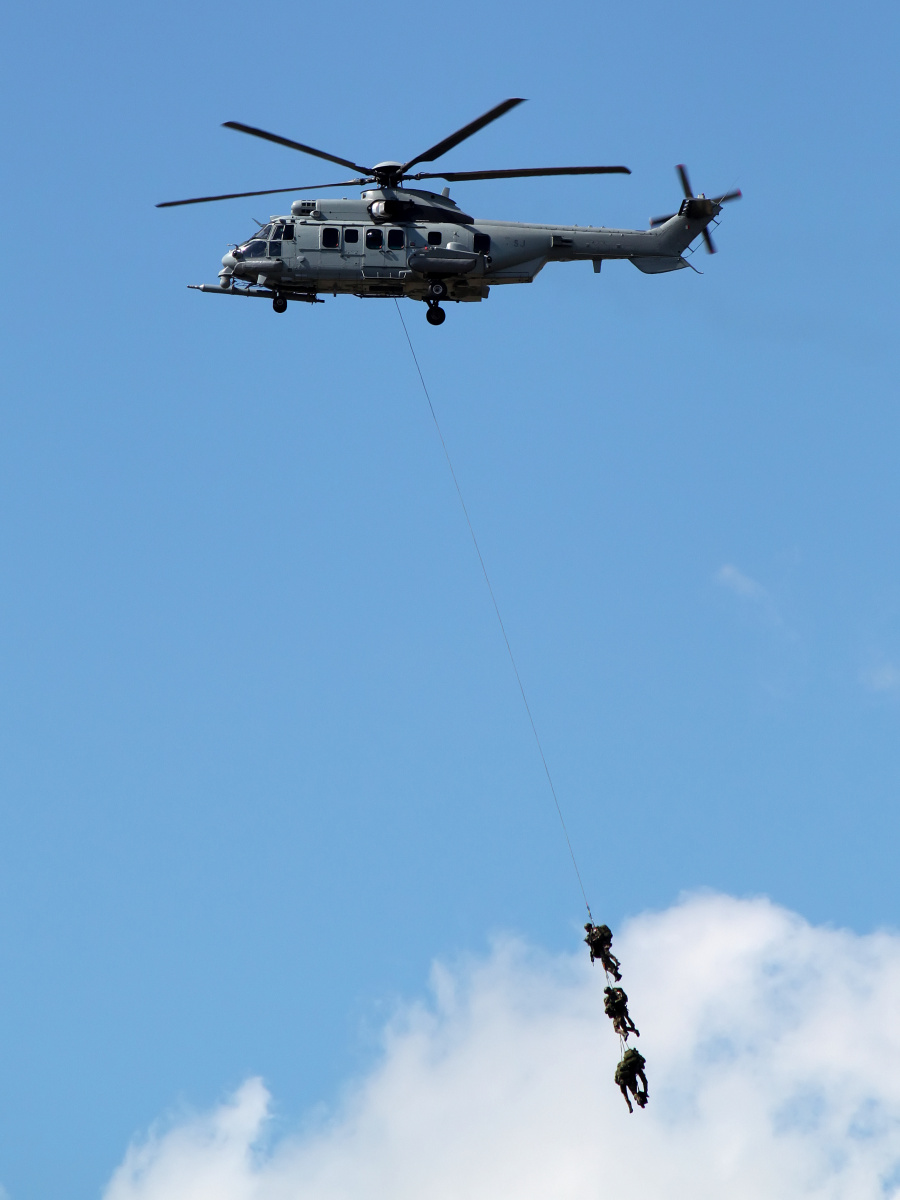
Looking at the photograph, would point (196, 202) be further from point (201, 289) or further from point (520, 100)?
point (520, 100)

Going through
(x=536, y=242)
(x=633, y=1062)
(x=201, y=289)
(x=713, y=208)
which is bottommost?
(x=633, y=1062)

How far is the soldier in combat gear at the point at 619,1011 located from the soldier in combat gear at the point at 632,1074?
391 mm

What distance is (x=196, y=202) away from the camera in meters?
43.2

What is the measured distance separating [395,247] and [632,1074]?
762 inches

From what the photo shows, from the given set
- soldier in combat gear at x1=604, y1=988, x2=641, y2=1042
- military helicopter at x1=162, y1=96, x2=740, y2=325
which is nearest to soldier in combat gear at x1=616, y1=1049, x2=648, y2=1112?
soldier in combat gear at x1=604, y1=988, x2=641, y2=1042

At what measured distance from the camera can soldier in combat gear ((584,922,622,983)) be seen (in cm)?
3909

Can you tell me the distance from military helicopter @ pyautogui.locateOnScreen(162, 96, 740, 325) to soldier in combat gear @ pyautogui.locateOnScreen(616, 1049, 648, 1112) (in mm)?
17707

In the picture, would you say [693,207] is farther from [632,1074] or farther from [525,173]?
[632,1074]

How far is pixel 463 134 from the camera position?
41.6 meters

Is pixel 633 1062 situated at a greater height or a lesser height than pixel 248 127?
lesser

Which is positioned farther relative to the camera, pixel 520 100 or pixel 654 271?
pixel 654 271

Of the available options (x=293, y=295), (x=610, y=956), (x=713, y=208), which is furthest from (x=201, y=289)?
(x=610, y=956)

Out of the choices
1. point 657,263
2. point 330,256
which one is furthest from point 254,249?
point 657,263

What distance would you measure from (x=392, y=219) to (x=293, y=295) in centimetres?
295
